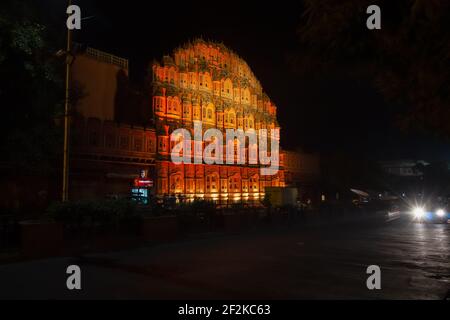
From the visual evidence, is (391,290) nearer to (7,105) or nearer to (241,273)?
(241,273)

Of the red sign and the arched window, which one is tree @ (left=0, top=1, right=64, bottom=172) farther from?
the arched window

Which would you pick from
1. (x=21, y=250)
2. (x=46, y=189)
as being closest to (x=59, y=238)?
(x=21, y=250)

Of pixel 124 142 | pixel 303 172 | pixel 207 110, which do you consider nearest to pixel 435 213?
pixel 124 142

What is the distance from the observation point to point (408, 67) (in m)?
5.91

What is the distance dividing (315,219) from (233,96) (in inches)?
949

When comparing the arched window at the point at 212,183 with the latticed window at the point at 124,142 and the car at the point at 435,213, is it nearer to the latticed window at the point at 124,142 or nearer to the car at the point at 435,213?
the latticed window at the point at 124,142

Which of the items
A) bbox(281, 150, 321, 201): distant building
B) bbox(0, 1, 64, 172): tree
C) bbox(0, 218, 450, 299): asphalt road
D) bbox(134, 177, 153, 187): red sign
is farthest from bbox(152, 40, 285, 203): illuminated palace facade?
bbox(0, 218, 450, 299): asphalt road

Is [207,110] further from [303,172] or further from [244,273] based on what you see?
[244,273]

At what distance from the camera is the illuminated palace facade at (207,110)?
1746 inches

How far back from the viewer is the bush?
611 inches

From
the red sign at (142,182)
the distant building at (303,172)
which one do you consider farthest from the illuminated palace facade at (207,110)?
the red sign at (142,182)

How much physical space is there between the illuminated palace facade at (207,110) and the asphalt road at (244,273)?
24833 mm

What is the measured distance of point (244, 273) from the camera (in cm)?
1087

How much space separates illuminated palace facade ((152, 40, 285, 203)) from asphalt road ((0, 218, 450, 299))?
81.5 ft
